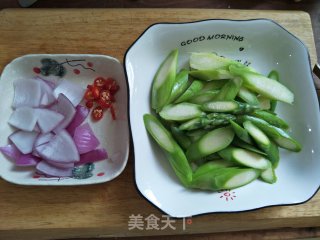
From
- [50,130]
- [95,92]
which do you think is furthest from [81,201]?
[95,92]

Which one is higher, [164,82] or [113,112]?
[164,82]

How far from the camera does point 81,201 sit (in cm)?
90

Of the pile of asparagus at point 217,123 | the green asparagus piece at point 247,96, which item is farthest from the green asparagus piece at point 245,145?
the green asparagus piece at point 247,96

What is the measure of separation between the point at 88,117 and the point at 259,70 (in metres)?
0.54

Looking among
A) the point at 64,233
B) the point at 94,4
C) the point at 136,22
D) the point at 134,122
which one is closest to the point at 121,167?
the point at 134,122

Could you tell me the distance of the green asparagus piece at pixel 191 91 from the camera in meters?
0.92

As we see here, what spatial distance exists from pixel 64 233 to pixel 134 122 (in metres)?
0.36

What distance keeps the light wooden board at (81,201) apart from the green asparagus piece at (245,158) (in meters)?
0.14

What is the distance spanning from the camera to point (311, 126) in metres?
0.93

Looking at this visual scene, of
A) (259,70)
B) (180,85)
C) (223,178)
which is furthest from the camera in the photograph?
(259,70)

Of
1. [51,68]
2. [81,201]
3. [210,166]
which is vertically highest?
[51,68]

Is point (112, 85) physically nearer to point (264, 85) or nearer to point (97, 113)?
point (97, 113)

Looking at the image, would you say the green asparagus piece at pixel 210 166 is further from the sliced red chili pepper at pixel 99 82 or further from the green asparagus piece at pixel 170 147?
the sliced red chili pepper at pixel 99 82

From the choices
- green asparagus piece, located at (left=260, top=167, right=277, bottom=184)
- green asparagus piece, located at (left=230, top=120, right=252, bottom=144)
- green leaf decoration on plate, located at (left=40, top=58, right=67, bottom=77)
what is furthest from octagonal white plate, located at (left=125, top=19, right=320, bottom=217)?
green leaf decoration on plate, located at (left=40, top=58, right=67, bottom=77)
